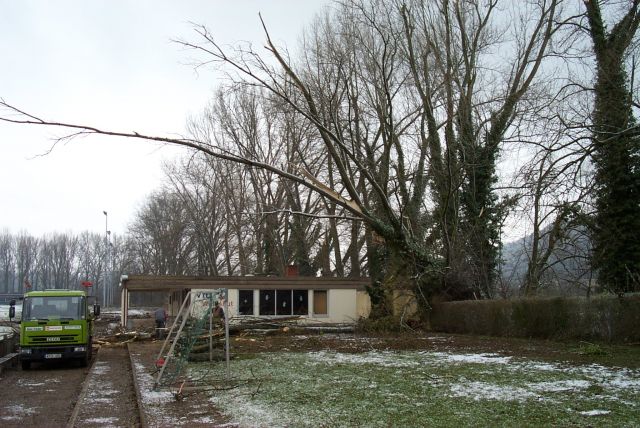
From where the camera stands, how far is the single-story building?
1345 inches

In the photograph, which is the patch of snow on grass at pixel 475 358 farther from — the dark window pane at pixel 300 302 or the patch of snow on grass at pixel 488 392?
the dark window pane at pixel 300 302

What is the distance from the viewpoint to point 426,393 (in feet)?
35.8

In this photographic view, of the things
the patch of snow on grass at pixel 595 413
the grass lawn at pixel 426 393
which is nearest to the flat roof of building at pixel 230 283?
the grass lawn at pixel 426 393

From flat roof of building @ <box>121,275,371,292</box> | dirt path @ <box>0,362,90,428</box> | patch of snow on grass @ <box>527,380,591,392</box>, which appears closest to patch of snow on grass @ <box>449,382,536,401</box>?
patch of snow on grass @ <box>527,380,591,392</box>

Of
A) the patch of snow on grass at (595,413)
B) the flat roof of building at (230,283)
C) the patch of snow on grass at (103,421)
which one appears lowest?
the patch of snow on grass at (103,421)

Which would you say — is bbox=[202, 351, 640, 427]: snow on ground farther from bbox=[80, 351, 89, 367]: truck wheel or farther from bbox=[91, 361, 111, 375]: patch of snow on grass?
bbox=[80, 351, 89, 367]: truck wheel

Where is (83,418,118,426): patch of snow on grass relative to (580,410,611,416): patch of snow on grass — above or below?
below

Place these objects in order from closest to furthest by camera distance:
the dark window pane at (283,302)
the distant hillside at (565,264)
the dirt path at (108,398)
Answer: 1. the dirt path at (108,398)
2. the distant hillside at (565,264)
3. the dark window pane at (283,302)

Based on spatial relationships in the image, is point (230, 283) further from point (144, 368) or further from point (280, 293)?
point (144, 368)

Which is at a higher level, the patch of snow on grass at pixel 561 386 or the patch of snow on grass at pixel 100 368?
the patch of snow on grass at pixel 561 386

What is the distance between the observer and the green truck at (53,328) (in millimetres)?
18344

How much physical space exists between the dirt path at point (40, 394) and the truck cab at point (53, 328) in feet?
1.69

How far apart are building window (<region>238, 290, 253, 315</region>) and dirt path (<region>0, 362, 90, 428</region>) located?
48.1 ft

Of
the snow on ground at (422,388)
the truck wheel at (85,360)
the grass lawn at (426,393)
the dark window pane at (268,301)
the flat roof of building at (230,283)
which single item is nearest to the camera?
the grass lawn at (426,393)
